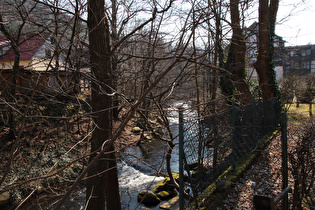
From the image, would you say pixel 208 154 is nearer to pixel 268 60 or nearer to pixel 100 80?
pixel 100 80

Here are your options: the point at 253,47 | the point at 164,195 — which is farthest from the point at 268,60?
the point at 164,195

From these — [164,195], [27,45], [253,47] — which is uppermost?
[27,45]

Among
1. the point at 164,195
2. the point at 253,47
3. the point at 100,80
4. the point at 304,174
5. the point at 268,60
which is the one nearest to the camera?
the point at 304,174

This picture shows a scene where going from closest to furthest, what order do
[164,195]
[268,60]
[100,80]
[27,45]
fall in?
1. [100,80]
2. [164,195]
3. [268,60]
4. [27,45]

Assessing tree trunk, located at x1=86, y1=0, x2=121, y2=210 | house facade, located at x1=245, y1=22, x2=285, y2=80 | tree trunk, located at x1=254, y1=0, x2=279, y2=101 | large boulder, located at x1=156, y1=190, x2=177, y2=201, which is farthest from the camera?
tree trunk, located at x1=254, y1=0, x2=279, y2=101

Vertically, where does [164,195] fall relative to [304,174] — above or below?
below

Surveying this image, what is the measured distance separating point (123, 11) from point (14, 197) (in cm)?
832

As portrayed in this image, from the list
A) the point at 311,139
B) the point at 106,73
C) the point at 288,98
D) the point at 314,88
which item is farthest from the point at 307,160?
the point at 314,88

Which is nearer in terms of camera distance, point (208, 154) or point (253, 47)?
point (208, 154)

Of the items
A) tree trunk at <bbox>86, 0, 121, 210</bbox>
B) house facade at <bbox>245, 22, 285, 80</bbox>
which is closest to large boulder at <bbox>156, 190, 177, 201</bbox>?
tree trunk at <bbox>86, 0, 121, 210</bbox>

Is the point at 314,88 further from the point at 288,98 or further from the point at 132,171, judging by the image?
the point at 132,171

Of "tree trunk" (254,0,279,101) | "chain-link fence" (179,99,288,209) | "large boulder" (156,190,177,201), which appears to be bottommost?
"large boulder" (156,190,177,201)

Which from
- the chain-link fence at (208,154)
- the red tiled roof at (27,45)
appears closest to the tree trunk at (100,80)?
the chain-link fence at (208,154)

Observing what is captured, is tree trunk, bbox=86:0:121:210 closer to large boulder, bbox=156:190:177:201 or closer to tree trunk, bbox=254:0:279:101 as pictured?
large boulder, bbox=156:190:177:201
